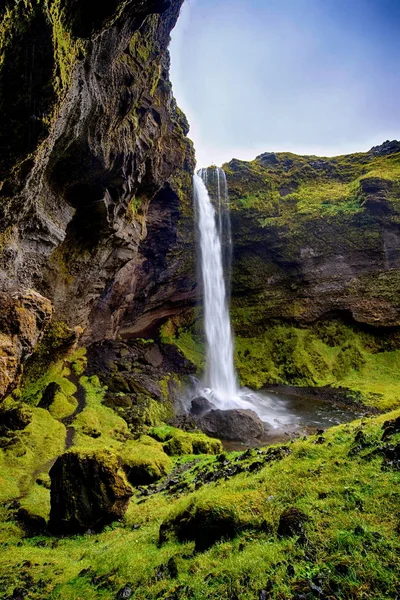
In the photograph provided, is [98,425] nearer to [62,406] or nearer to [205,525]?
[62,406]

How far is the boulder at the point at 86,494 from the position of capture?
9602 mm

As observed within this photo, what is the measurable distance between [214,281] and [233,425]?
76.0 ft

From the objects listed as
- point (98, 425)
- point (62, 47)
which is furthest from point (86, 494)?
point (98, 425)

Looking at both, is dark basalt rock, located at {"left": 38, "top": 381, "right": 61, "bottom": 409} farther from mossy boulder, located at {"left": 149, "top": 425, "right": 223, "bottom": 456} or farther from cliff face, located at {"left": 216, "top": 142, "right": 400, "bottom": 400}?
cliff face, located at {"left": 216, "top": 142, "right": 400, "bottom": 400}

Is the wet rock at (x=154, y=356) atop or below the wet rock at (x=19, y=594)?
atop

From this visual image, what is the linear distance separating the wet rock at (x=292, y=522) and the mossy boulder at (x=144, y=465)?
10161mm

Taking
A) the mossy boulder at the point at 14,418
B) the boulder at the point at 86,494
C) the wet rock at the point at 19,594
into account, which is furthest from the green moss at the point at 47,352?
the wet rock at the point at 19,594

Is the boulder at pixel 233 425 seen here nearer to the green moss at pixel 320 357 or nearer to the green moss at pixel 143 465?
the green moss at pixel 143 465

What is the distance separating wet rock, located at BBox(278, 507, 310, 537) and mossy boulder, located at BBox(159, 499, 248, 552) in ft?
2.83

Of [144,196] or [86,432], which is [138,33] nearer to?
[144,196]

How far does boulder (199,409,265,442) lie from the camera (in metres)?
24.1

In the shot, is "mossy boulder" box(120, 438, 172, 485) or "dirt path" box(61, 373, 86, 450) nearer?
"mossy boulder" box(120, 438, 172, 485)

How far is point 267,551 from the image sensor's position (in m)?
5.27

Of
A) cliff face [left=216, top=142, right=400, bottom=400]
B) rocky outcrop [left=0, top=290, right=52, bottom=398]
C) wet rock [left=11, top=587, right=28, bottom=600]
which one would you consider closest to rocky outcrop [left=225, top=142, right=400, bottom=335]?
cliff face [left=216, top=142, right=400, bottom=400]
